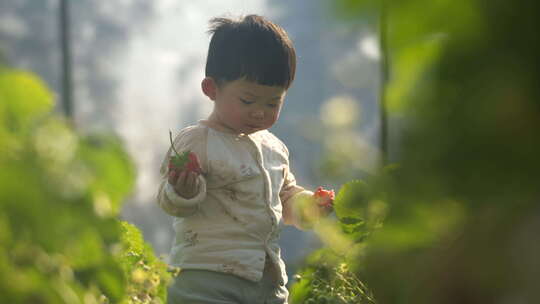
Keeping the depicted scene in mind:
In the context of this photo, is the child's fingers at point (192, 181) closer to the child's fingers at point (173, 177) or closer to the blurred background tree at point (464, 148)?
the child's fingers at point (173, 177)

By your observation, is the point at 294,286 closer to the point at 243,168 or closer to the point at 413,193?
the point at 243,168

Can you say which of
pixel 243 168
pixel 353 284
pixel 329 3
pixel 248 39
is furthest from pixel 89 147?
pixel 248 39

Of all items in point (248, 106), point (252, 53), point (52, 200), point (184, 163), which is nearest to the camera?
point (52, 200)

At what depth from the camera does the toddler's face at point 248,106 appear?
2.10 m

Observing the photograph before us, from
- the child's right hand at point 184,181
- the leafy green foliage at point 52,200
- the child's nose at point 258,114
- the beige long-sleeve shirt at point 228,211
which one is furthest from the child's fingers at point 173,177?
the leafy green foliage at point 52,200

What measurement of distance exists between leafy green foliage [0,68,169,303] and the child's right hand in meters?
1.26

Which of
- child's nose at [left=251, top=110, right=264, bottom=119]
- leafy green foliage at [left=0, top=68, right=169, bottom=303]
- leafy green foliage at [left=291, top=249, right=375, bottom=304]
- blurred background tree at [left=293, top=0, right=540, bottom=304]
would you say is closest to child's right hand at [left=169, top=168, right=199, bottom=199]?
child's nose at [left=251, top=110, right=264, bottom=119]

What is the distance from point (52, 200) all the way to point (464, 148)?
212mm

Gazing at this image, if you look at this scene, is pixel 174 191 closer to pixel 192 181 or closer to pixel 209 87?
pixel 192 181

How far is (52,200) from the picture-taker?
340 millimetres

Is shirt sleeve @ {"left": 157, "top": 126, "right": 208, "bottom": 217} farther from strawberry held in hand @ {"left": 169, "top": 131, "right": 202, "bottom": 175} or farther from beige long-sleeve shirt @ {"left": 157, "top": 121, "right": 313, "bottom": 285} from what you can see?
strawberry held in hand @ {"left": 169, "top": 131, "right": 202, "bottom": 175}

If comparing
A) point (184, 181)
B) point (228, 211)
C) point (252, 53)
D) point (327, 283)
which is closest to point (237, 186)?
point (228, 211)

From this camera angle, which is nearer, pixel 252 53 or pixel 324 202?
pixel 324 202

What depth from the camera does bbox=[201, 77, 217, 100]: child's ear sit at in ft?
7.38
